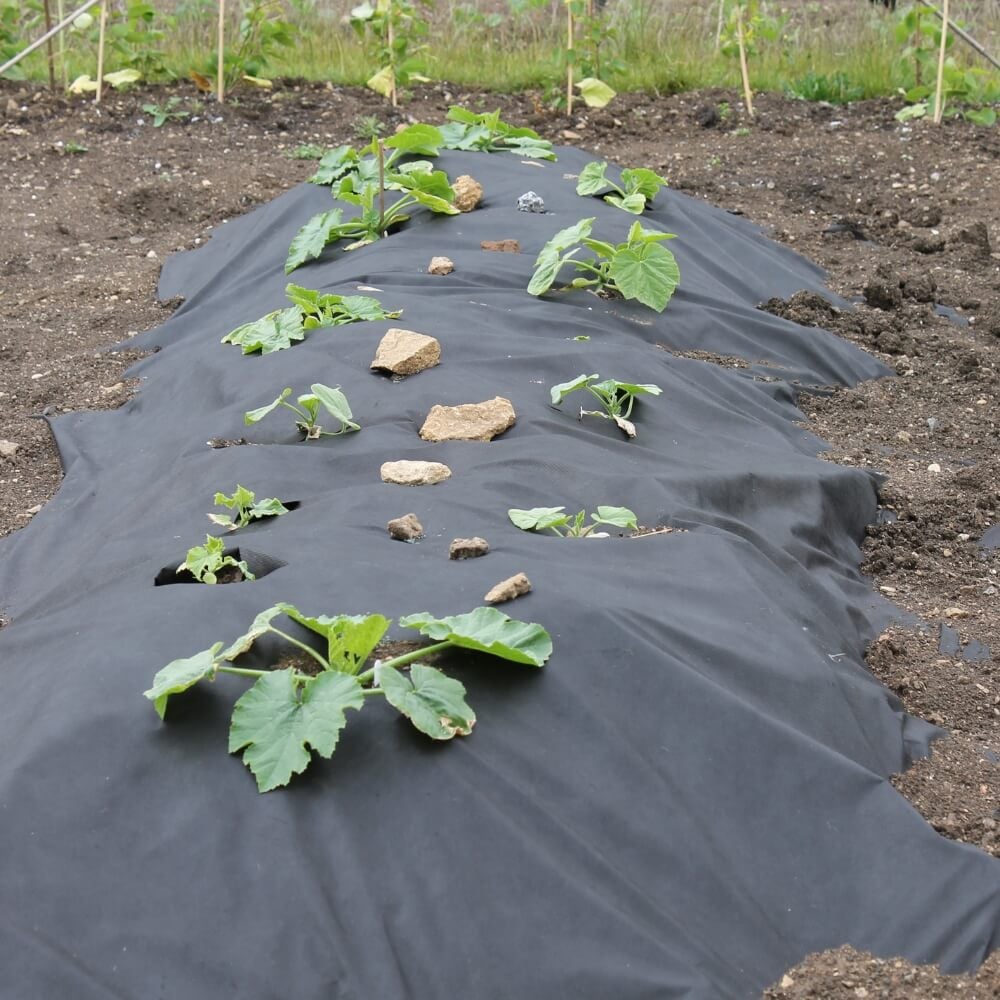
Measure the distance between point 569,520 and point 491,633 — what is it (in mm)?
671

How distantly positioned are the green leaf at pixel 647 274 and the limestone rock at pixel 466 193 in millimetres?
905

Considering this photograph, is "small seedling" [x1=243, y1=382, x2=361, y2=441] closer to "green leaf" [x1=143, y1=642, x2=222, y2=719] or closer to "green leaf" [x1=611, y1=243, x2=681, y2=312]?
"green leaf" [x1=143, y1=642, x2=222, y2=719]

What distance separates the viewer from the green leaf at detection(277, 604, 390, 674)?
1901 millimetres

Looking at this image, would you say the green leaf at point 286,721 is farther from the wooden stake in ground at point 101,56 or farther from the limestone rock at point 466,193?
the wooden stake in ground at point 101,56

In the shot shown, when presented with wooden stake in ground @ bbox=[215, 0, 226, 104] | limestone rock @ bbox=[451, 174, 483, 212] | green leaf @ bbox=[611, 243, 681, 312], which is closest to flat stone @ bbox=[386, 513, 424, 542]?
green leaf @ bbox=[611, 243, 681, 312]

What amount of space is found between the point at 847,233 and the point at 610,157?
167 centimetres

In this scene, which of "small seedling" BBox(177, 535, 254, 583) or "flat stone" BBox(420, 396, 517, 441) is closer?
"small seedling" BBox(177, 535, 254, 583)

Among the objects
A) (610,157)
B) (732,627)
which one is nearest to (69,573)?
(732,627)

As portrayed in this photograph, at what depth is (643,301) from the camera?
3.84 meters

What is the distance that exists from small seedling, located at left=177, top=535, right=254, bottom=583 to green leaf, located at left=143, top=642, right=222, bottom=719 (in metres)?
0.39

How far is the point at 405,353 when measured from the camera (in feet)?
10.4

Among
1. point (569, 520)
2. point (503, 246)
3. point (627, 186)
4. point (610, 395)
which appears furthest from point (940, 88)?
point (569, 520)

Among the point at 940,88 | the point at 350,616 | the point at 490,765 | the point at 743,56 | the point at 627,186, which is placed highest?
the point at 743,56

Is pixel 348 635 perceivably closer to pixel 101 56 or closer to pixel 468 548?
pixel 468 548
